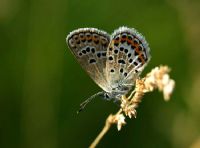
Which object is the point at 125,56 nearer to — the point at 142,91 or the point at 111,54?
the point at 111,54

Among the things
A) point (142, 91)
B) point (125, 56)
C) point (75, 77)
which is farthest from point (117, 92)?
point (75, 77)

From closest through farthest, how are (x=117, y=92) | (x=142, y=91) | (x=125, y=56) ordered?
(x=142, y=91)
(x=117, y=92)
(x=125, y=56)

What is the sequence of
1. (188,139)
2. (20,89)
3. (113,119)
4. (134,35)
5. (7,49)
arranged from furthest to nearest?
(7,49), (20,89), (188,139), (134,35), (113,119)

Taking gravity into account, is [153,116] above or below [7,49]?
below

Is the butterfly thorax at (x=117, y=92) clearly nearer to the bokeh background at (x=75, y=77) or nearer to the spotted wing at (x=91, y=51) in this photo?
the spotted wing at (x=91, y=51)

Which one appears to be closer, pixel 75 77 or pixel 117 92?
pixel 117 92

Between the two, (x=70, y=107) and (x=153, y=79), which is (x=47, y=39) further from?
(x=153, y=79)

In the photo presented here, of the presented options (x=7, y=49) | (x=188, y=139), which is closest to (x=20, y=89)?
(x=7, y=49)

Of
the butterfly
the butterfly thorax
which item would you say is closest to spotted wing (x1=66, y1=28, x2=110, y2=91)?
the butterfly
